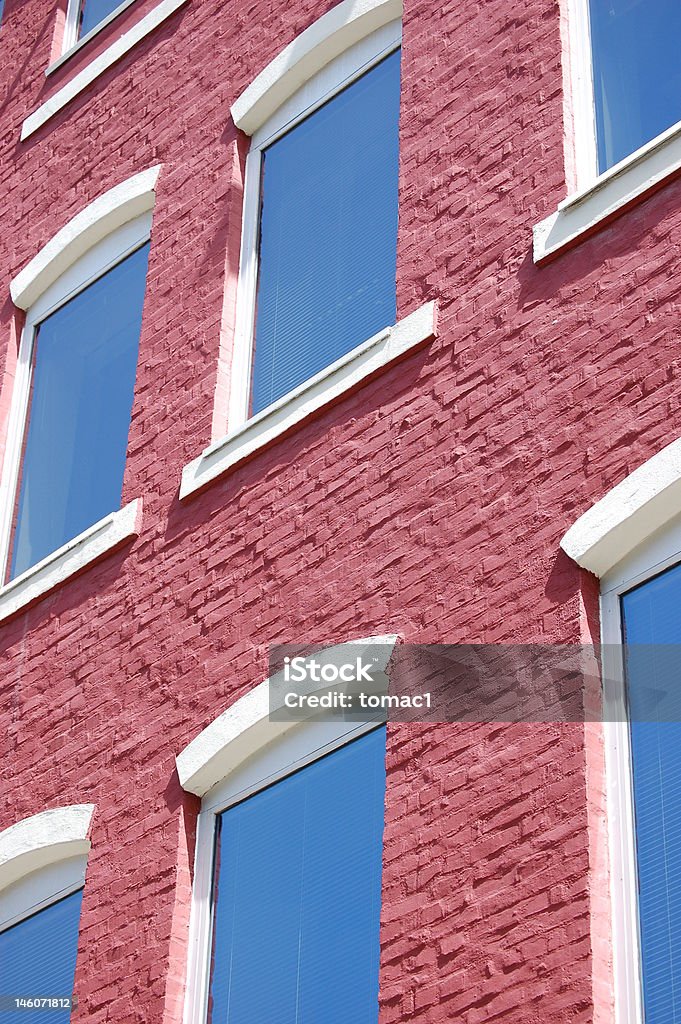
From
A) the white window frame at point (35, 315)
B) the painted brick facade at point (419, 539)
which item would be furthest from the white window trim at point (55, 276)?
the painted brick facade at point (419, 539)

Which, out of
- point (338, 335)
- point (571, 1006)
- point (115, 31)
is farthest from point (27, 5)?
point (571, 1006)

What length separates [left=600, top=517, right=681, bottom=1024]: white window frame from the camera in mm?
6723

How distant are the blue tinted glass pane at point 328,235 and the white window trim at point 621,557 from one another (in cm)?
230

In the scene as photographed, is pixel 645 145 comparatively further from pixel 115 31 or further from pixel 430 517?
pixel 115 31

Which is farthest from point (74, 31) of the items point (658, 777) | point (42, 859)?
point (658, 777)

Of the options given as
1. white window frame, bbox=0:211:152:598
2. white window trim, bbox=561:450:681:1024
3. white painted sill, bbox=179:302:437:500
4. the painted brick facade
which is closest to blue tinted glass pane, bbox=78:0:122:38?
the painted brick facade

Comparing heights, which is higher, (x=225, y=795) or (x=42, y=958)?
(x=225, y=795)

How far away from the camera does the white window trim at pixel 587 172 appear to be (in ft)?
26.9

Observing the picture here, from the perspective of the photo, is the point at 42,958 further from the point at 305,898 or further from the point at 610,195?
the point at 610,195

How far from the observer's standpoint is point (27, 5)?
1415 cm

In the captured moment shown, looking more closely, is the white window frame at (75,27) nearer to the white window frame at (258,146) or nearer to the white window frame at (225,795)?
the white window frame at (258,146)

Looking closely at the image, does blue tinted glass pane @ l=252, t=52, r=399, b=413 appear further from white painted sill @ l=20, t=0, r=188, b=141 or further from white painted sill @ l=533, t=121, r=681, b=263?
white painted sill @ l=20, t=0, r=188, b=141

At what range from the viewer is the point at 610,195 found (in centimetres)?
834

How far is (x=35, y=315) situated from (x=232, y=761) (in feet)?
14.6
